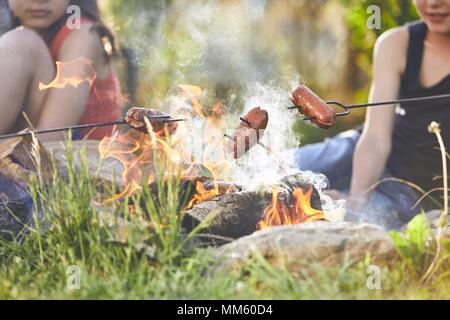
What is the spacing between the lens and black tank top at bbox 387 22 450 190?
6.02 meters

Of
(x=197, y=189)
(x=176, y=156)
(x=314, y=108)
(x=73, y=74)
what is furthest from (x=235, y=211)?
(x=73, y=74)

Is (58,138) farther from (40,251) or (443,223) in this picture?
(443,223)

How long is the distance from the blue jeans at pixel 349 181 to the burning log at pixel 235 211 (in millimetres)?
1267

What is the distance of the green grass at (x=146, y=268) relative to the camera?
3.70m

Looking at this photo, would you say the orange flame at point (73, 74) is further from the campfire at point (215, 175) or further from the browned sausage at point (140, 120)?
the browned sausage at point (140, 120)

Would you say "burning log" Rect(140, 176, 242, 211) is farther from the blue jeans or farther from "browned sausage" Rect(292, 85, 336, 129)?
the blue jeans

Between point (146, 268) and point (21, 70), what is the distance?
73.1 inches

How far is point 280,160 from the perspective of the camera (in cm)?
502

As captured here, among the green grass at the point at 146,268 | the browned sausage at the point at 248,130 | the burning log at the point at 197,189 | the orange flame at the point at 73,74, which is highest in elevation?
the orange flame at the point at 73,74

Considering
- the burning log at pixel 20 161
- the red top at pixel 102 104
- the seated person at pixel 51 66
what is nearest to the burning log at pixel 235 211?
the burning log at pixel 20 161

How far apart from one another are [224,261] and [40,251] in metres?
0.90

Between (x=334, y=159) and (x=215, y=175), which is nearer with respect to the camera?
(x=215, y=175)

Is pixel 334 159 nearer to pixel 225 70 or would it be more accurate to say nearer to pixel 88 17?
pixel 225 70

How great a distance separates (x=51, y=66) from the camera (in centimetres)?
532
